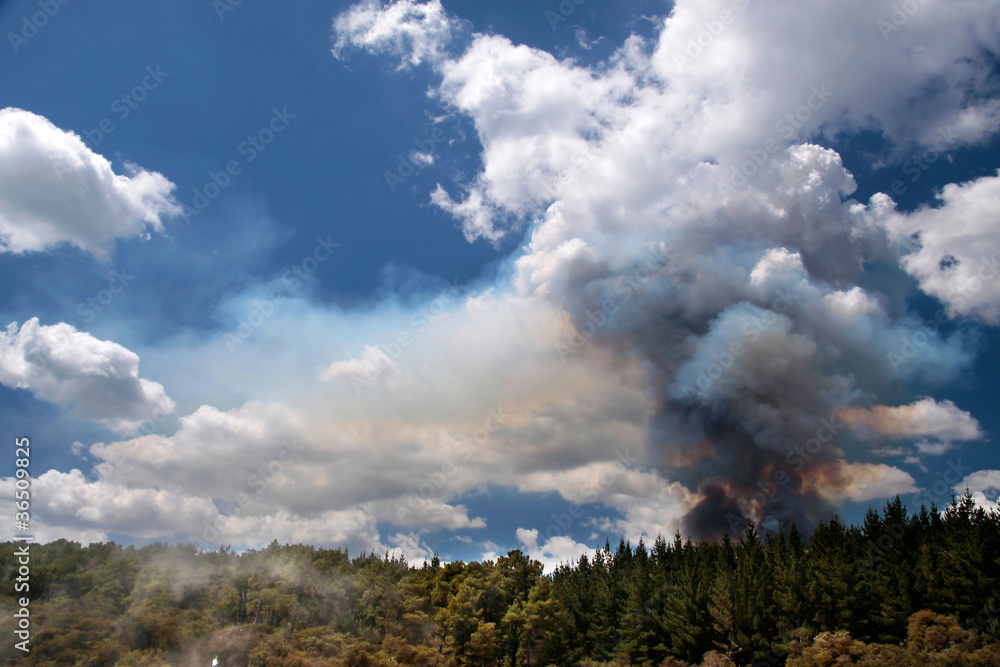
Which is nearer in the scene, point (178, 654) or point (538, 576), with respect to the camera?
point (178, 654)

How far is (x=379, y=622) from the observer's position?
255ft

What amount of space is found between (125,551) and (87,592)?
20.1m

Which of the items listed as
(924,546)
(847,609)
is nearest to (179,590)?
(847,609)

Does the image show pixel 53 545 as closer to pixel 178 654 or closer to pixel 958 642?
pixel 178 654

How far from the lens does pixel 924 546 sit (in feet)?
246

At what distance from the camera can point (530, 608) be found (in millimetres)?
75688

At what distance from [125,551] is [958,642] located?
117 m

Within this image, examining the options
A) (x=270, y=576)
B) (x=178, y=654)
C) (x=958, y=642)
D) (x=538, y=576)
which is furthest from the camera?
(x=270, y=576)

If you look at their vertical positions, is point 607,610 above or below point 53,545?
below

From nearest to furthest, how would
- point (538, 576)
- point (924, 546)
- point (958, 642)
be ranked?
point (958, 642) → point (924, 546) → point (538, 576)

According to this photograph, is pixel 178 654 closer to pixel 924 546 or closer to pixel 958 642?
pixel 958 642

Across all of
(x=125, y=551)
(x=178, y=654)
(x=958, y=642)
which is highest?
(x=125, y=551)

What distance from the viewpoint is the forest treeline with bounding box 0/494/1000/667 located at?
63.4 metres

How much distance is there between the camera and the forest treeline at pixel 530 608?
63406 millimetres
